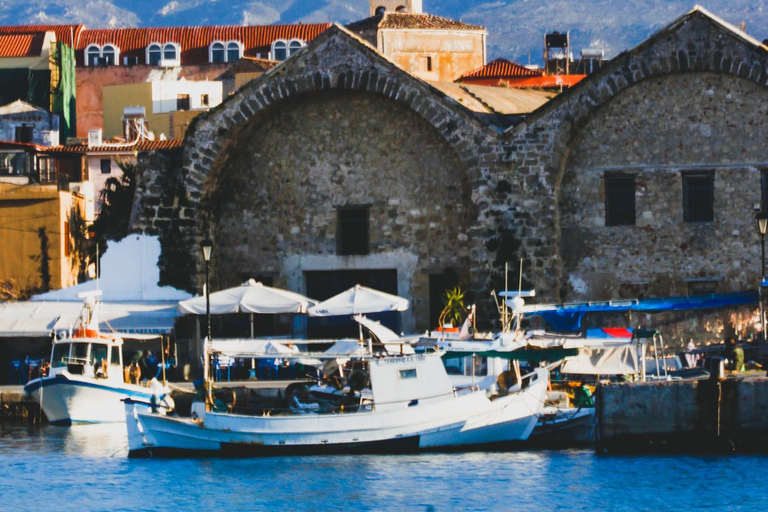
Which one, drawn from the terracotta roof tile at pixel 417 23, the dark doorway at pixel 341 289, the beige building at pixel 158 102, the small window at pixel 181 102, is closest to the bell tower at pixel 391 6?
the beige building at pixel 158 102

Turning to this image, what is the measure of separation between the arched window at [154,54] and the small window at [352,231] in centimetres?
6830

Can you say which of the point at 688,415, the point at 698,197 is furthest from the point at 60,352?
the point at 688,415

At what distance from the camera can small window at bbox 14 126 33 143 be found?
9644 centimetres

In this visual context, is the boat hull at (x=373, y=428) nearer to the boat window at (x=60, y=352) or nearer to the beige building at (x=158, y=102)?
the boat window at (x=60, y=352)

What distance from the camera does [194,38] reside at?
119m

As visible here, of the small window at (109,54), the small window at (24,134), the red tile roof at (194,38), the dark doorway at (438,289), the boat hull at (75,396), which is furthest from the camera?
the red tile roof at (194,38)

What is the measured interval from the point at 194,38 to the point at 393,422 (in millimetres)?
83131

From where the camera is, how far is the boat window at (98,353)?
47062 mm

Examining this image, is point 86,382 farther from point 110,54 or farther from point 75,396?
point 110,54

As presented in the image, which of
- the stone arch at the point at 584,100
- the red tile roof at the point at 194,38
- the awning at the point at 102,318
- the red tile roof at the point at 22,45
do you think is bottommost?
the awning at the point at 102,318

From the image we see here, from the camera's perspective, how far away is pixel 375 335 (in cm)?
4178

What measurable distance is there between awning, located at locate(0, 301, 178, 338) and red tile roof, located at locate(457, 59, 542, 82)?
33717 mm

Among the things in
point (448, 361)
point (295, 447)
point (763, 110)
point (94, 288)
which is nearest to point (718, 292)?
point (763, 110)

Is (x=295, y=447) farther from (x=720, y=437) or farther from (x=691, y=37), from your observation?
(x=691, y=37)
